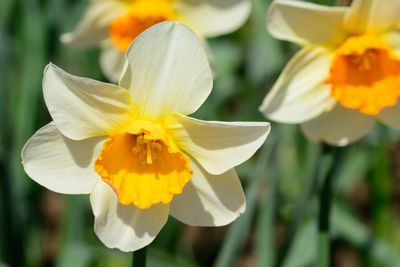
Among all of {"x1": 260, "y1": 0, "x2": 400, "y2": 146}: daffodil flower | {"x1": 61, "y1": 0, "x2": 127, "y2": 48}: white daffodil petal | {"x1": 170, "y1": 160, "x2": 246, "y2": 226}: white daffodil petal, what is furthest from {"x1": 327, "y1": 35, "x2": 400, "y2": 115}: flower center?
{"x1": 61, "y1": 0, "x2": 127, "y2": 48}: white daffodil petal

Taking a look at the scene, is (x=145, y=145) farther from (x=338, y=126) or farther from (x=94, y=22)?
(x=94, y=22)

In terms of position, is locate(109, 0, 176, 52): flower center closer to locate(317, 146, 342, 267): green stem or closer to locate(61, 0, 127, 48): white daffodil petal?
locate(61, 0, 127, 48): white daffodil petal

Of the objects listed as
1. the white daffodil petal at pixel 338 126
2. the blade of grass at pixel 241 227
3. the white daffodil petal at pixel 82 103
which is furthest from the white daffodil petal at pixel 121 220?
the white daffodil petal at pixel 338 126

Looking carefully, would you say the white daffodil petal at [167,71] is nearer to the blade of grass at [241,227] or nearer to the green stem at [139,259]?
the green stem at [139,259]

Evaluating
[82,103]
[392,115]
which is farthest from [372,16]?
[82,103]

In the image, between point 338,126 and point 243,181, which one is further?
point 243,181

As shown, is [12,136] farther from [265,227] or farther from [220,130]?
[220,130]

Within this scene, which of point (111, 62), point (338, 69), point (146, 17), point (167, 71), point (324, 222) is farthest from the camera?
point (111, 62)
